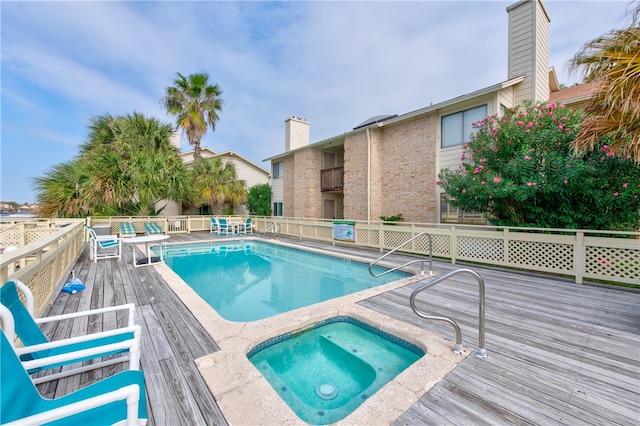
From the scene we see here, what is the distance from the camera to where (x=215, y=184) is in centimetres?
1720

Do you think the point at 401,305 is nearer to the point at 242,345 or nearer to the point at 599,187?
the point at 242,345

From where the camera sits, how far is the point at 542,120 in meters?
7.05

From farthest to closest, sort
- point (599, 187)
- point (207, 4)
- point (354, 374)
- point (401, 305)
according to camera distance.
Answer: point (207, 4) < point (599, 187) < point (401, 305) < point (354, 374)

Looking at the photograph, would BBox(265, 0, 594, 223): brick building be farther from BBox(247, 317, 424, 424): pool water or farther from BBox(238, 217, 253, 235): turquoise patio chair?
BBox(247, 317, 424, 424): pool water

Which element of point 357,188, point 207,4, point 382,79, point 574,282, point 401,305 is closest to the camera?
point 401,305

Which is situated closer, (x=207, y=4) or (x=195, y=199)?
(x=207, y=4)

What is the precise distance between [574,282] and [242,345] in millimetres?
6841

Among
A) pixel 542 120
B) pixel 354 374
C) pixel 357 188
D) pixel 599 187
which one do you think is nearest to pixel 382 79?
pixel 357 188

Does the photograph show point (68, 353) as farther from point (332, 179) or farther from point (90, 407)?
point (332, 179)

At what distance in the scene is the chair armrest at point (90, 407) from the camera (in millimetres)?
1145

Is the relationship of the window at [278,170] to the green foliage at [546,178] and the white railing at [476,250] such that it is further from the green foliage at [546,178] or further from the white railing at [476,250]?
the green foliage at [546,178]

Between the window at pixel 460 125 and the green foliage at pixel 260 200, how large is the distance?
42.6ft

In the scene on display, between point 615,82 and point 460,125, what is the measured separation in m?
6.70

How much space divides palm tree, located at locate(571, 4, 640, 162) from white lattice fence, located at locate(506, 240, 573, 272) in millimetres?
2619
